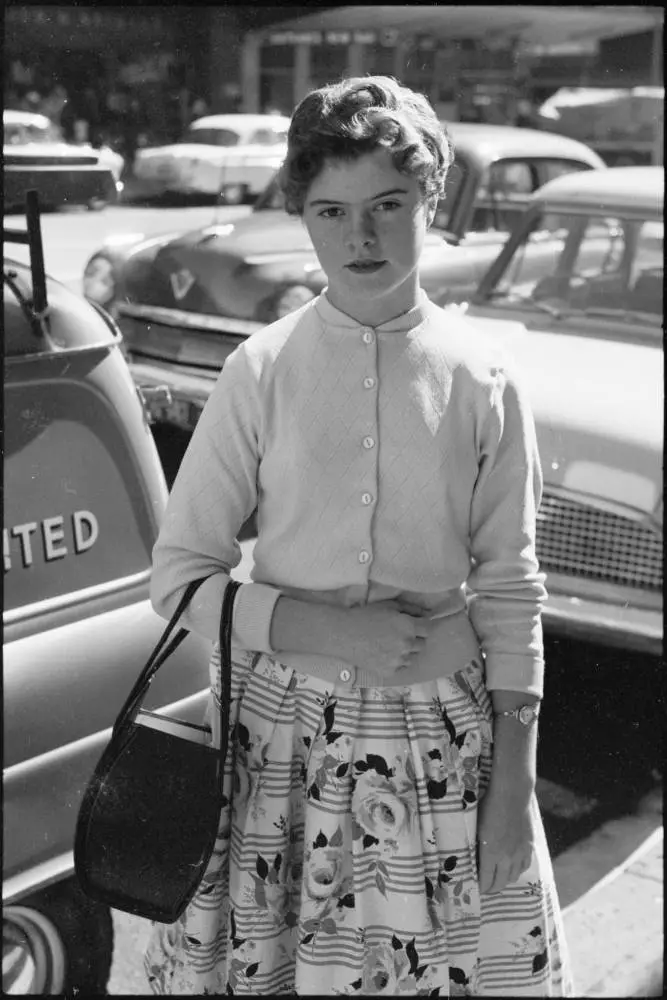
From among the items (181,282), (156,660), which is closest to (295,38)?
(156,660)

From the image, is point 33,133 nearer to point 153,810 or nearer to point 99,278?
point 153,810

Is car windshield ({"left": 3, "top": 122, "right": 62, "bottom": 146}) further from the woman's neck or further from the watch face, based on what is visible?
the watch face

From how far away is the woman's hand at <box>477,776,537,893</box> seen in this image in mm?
1624

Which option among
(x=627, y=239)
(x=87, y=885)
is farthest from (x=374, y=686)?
(x=627, y=239)

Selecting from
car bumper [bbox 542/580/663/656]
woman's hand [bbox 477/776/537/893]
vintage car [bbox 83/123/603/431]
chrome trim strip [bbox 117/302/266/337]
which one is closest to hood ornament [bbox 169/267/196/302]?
vintage car [bbox 83/123/603/431]

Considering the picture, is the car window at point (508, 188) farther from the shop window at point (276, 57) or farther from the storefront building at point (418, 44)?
the shop window at point (276, 57)

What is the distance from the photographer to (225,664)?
1.57 meters

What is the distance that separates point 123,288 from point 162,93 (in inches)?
105

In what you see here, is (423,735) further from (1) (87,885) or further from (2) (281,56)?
(2) (281,56)

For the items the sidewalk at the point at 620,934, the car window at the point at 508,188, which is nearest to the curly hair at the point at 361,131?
the sidewalk at the point at 620,934

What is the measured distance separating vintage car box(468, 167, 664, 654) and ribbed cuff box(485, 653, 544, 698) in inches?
79.1

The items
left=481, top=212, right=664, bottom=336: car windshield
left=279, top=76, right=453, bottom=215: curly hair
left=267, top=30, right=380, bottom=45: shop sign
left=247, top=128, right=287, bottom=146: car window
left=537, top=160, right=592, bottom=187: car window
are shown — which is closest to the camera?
left=279, top=76, right=453, bottom=215: curly hair

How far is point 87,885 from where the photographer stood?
1637 millimetres

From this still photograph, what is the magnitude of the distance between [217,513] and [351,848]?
491 millimetres
